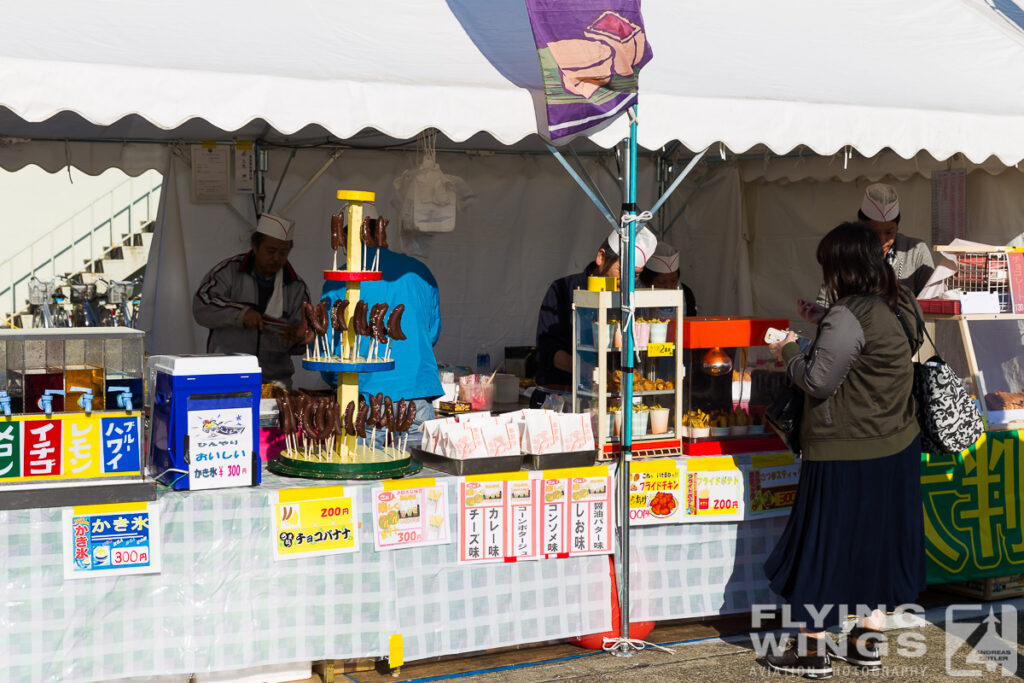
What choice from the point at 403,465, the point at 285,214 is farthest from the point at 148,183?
the point at 403,465

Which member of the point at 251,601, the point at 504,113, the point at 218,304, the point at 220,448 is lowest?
the point at 251,601

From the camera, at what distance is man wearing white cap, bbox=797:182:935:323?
5.79 m

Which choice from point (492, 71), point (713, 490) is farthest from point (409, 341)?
point (713, 490)

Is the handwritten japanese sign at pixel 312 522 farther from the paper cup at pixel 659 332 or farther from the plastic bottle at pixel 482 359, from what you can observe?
the plastic bottle at pixel 482 359

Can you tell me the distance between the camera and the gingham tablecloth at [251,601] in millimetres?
3781

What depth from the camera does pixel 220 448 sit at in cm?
398

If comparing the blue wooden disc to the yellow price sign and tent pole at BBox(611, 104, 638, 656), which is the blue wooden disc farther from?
the yellow price sign

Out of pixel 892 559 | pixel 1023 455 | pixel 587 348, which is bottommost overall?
pixel 892 559

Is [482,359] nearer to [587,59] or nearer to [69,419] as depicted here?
[587,59]

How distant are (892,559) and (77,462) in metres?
3.05

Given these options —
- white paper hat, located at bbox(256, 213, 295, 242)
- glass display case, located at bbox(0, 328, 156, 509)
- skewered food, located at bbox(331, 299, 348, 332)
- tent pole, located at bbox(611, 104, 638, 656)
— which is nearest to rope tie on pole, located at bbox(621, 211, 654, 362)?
tent pole, located at bbox(611, 104, 638, 656)

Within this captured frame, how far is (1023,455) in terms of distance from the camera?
5391mm

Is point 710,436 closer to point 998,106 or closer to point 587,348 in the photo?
point 587,348

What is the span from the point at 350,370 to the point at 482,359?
11.5 ft
